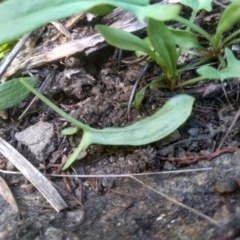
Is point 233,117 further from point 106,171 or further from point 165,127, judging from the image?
point 106,171

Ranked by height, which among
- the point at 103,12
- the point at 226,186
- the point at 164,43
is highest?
the point at 103,12

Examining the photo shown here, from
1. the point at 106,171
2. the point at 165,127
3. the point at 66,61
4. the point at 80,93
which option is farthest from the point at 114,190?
the point at 66,61

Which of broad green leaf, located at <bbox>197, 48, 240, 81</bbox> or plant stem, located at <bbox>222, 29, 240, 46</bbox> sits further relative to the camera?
plant stem, located at <bbox>222, 29, 240, 46</bbox>

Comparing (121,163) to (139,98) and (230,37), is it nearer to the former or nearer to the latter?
(139,98)

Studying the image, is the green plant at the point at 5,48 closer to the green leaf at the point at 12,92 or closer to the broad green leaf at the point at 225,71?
the green leaf at the point at 12,92

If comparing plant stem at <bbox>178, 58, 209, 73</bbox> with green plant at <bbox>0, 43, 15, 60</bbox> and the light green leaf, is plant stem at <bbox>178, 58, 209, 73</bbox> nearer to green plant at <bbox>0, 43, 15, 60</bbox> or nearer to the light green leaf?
the light green leaf

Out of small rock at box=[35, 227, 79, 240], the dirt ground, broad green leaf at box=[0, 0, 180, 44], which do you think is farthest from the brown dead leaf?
broad green leaf at box=[0, 0, 180, 44]

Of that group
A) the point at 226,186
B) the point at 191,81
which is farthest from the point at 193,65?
the point at 226,186
